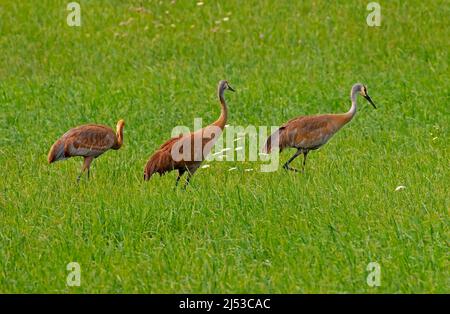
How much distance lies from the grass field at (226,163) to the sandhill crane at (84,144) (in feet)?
0.76

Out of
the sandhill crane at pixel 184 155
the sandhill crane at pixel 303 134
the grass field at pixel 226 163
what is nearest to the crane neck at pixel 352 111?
the sandhill crane at pixel 303 134

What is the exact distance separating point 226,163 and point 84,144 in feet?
5.16

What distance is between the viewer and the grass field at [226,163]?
7.95 metres

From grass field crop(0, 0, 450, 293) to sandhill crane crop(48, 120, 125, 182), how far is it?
23 centimetres

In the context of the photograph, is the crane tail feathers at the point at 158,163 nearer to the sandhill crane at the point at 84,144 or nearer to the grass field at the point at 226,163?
the grass field at the point at 226,163

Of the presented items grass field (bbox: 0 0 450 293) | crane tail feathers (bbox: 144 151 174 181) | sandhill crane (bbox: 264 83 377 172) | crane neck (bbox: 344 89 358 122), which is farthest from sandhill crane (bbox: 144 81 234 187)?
crane neck (bbox: 344 89 358 122)

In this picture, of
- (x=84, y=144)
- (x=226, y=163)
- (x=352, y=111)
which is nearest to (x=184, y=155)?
(x=84, y=144)

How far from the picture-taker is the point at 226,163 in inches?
469

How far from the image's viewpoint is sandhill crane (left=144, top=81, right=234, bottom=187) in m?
10.7

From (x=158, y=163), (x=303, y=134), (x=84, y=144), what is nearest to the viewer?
(x=158, y=163)

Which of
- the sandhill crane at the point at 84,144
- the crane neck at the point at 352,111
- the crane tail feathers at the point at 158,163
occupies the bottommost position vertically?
the crane tail feathers at the point at 158,163

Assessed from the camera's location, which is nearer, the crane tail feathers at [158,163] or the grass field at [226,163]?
the grass field at [226,163]

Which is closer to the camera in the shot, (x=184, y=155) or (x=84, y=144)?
(x=184, y=155)

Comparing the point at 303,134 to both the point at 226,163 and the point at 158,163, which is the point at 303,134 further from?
the point at 158,163
